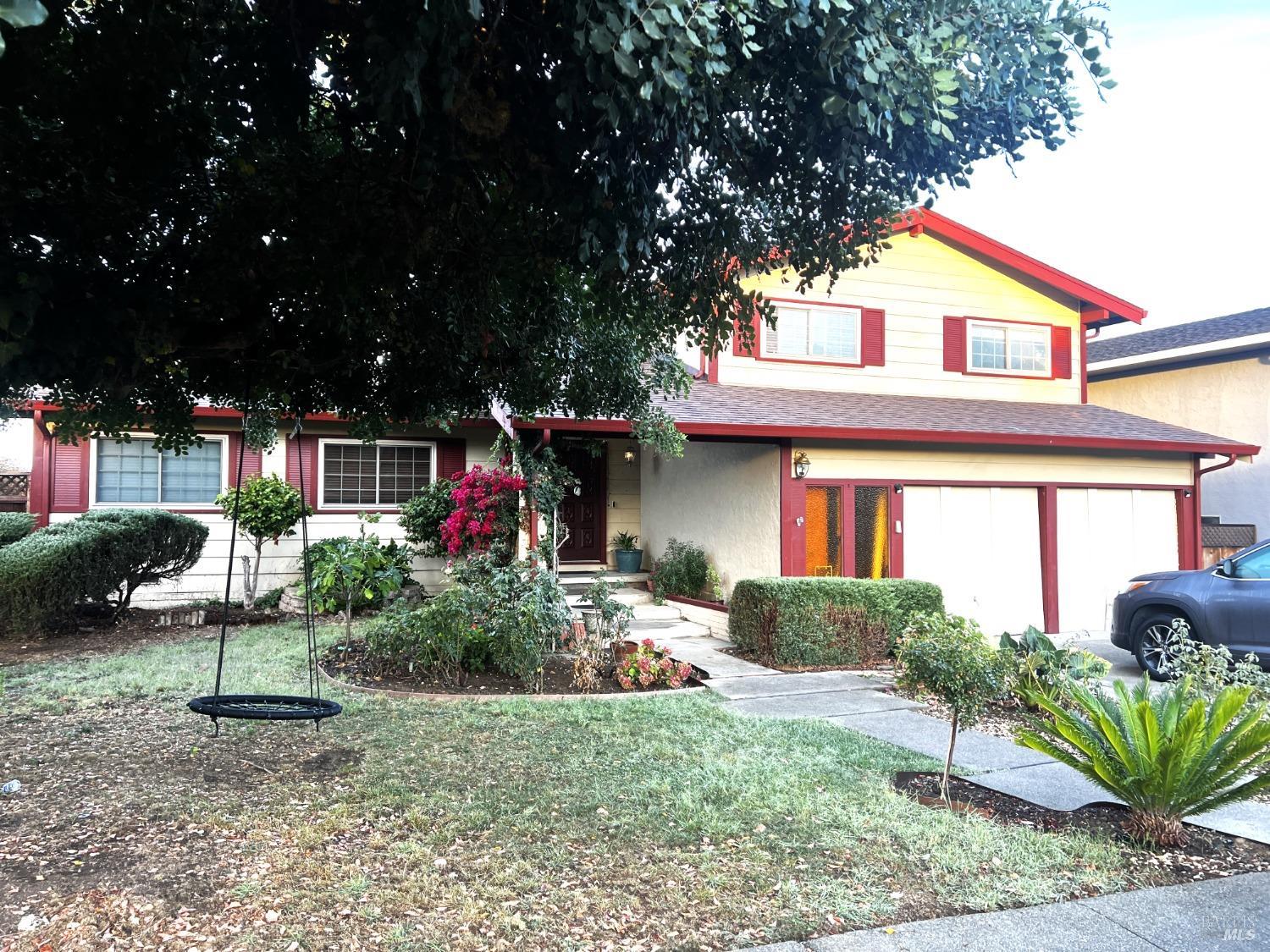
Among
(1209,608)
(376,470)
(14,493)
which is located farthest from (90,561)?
(1209,608)

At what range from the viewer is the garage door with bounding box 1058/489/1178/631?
11.2 metres

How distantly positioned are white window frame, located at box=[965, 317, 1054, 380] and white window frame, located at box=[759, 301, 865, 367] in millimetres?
1867

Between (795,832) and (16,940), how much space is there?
9.99 feet

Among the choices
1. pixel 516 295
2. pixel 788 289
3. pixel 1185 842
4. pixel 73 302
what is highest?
pixel 788 289

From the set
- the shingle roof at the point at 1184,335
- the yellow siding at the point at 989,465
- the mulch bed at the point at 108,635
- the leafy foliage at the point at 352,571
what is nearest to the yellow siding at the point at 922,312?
the yellow siding at the point at 989,465

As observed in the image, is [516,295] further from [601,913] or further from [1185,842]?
[1185,842]

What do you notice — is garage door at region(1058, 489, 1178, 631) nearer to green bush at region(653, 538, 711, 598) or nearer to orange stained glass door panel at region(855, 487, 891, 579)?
orange stained glass door panel at region(855, 487, 891, 579)

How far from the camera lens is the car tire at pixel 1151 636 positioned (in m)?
8.16

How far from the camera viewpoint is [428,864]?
3.48 metres

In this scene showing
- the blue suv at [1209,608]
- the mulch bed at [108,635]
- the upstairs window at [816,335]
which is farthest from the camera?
the upstairs window at [816,335]

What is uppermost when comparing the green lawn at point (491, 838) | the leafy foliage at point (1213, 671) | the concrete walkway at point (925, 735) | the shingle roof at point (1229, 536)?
the shingle roof at point (1229, 536)

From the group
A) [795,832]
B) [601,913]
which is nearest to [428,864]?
[601,913]

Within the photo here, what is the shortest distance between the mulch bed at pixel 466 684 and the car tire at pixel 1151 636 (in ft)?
15.0

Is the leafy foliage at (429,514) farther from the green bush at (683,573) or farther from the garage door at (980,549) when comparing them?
the garage door at (980,549)
